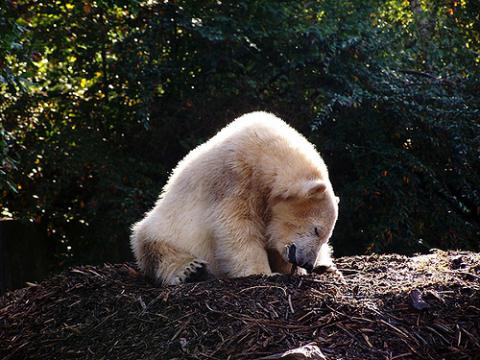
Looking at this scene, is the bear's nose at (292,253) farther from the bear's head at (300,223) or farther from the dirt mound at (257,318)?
the dirt mound at (257,318)

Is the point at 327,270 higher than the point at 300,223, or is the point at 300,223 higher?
the point at 300,223

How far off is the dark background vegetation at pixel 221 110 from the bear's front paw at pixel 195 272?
220 centimetres

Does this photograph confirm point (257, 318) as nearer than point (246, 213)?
Yes

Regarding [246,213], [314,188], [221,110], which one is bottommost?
[246,213]

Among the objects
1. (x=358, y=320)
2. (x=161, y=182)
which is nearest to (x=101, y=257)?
(x=161, y=182)

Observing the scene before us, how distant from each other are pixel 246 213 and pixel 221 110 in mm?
2888

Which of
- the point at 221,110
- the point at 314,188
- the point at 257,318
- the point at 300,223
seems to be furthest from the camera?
the point at 221,110

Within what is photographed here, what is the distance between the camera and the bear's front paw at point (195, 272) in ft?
16.2

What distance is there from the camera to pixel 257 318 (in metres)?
3.92

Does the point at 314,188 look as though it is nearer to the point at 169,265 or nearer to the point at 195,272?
the point at 195,272

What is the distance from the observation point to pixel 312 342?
358cm

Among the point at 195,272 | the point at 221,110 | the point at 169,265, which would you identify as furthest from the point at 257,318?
the point at 221,110

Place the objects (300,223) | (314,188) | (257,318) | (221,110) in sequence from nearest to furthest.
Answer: (257,318), (314,188), (300,223), (221,110)

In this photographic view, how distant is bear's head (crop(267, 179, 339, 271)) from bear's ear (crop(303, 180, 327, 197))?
0.01 m
